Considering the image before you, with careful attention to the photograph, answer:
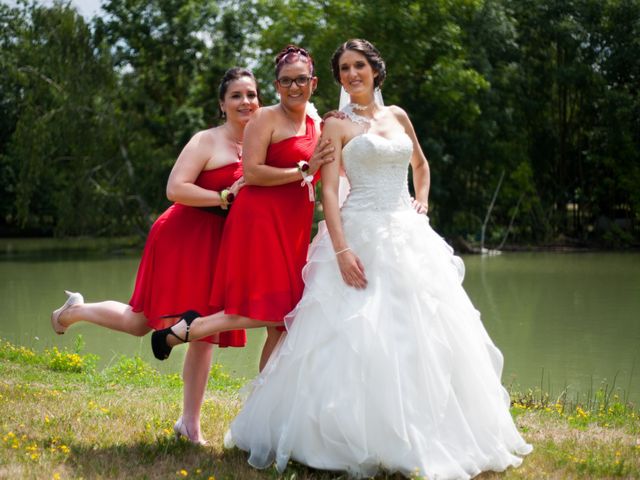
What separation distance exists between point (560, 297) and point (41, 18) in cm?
1695

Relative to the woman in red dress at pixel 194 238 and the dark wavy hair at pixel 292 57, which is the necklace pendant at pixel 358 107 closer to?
the dark wavy hair at pixel 292 57

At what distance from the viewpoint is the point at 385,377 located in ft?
12.8

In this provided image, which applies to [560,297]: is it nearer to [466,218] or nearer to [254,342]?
[254,342]

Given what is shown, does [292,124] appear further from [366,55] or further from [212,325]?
[212,325]

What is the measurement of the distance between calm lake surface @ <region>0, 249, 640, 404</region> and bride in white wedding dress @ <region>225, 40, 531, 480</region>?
3979mm

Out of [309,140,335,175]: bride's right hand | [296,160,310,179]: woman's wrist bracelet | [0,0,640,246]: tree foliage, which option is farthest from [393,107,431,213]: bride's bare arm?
[0,0,640,246]: tree foliage

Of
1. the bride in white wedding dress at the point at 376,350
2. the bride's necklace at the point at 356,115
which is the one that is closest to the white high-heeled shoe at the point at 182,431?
the bride in white wedding dress at the point at 376,350

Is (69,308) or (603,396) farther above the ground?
(69,308)

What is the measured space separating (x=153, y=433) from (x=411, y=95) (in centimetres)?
2222

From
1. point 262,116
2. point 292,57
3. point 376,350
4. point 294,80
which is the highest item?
point 292,57

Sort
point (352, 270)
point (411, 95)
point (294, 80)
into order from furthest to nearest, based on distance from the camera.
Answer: point (411, 95) → point (294, 80) → point (352, 270)

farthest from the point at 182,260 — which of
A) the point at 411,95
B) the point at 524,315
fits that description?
the point at 411,95

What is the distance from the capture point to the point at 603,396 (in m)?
7.05

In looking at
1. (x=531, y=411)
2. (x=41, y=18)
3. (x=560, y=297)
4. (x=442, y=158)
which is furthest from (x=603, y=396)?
(x=41, y=18)
